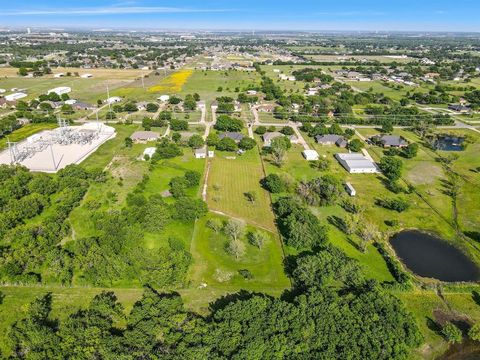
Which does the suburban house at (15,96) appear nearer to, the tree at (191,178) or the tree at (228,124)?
the tree at (228,124)

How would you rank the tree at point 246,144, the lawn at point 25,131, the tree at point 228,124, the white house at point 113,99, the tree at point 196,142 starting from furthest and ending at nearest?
1. the white house at point 113,99
2. the tree at point 228,124
3. the lawn at point 25,131
4. the tree at point 246,144
5. the tree at point 196,142

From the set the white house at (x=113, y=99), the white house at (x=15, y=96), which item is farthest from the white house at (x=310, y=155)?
the white house at (x=15, y=96)

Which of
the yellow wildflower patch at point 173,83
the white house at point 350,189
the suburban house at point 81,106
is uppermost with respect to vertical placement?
the yellow wildflower patch at point 173,83

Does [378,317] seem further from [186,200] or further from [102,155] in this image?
[102,155]

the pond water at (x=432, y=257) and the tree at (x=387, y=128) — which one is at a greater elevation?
the tree at (x=387, y=128)

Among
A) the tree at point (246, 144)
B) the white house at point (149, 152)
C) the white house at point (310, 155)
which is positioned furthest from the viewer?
the tree at point (246, 144)

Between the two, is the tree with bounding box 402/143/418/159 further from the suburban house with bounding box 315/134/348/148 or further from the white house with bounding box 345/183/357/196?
the white house with bounding box 345/183/357/196

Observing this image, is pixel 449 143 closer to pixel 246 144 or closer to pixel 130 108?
pixel 246 144
